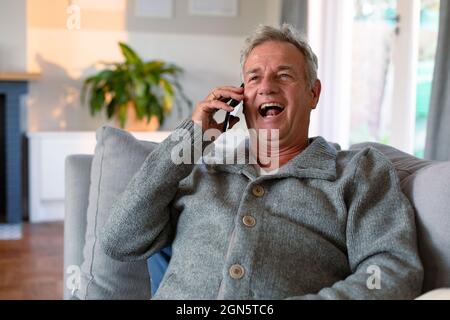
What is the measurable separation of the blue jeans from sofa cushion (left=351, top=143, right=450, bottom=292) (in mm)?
570

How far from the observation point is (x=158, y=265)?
1422 millimetres

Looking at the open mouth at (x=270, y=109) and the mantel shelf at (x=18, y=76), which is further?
the mantel shelf at (x=18, y=76)

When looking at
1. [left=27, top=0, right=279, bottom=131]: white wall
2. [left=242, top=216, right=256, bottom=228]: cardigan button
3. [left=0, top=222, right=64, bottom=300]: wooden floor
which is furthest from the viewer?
[left=27, top=0, right=279, bottom=131]: white wall

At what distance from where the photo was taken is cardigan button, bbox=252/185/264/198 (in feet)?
4.32

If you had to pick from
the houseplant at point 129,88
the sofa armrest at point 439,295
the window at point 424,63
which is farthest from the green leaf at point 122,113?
the sofa armrest at point 439,295

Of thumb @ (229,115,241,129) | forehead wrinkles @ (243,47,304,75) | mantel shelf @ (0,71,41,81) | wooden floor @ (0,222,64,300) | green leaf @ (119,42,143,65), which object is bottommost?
wooden floor @ (0,222,64,300)

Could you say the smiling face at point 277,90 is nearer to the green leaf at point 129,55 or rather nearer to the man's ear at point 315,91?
the man's ear at point 315,91

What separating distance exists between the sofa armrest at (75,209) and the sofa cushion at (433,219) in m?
0.83

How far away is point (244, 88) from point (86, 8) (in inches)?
144

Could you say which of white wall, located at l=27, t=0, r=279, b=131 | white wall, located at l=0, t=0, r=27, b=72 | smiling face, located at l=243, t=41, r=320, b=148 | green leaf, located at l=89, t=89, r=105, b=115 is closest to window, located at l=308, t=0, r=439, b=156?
white wall, located at l=27, t=0, r=279, b=131

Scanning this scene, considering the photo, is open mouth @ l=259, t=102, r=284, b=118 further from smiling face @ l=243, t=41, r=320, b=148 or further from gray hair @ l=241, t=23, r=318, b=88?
gray hair @ l=241, t=23, r=318, b=88

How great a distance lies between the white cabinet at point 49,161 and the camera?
4.46 m

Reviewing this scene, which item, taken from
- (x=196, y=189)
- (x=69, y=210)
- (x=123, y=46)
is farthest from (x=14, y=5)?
(x=196, y=189)

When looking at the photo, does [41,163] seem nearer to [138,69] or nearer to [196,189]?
[138,69]
